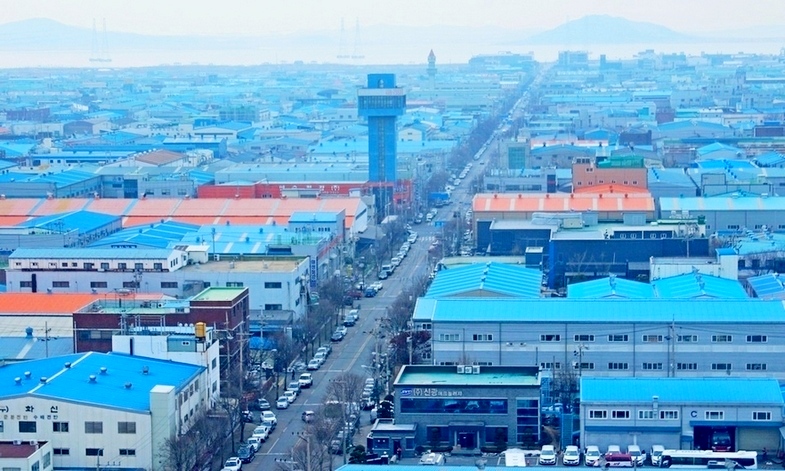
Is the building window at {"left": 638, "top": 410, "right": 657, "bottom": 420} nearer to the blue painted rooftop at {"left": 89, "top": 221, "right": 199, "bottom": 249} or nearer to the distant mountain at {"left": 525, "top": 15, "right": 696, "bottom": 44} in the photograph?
the blue painted rooftop at {"left": 89, "top": 221, "right": 199, "bottom": 249}

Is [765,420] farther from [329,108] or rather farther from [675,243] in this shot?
[329,108]

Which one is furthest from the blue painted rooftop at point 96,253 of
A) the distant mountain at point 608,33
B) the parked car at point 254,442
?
the distant mountain at point 608,33

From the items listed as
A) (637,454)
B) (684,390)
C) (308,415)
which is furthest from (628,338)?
(308,415)

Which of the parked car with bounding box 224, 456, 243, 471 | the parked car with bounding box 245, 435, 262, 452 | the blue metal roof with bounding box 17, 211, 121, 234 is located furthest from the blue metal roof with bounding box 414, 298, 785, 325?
the blue metal roof with bounding box 17, 211, 121, 234

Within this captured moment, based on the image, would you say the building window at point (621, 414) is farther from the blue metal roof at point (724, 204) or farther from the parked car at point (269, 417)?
the blue metal roof at point (724, 204)

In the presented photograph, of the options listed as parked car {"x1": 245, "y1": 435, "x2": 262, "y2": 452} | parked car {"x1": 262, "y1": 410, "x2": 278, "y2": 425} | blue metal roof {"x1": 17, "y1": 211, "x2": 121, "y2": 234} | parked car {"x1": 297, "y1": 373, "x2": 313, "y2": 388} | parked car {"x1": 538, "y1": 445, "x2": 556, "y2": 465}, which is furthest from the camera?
blue metal roof {"x1": 17, "y1": 211, "x2": 121, "y2": 234}
